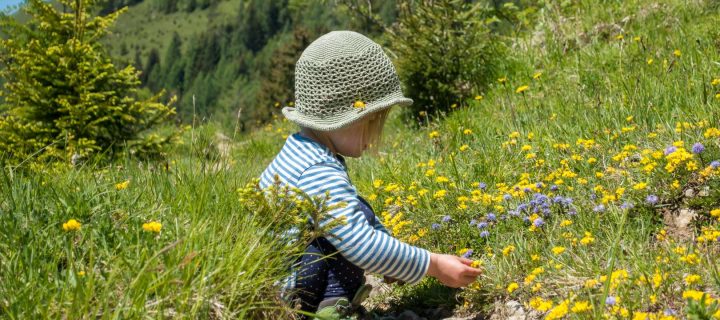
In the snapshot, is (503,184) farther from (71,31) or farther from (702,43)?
(71,31)

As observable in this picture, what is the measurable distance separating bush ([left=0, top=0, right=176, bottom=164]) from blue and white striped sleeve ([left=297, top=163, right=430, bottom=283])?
594 centimetres

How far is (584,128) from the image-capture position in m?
4.62

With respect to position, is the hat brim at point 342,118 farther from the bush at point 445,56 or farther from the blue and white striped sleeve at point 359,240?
the bush at point 445,56

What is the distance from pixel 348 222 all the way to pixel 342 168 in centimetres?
38

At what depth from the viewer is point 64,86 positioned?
29.4ft

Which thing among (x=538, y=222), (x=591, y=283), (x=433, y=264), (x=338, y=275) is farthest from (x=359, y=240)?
(x=591, y=283)

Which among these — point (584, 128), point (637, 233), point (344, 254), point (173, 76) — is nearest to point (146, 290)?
point (344, 254)

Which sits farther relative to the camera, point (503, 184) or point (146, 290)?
point (503, 184)

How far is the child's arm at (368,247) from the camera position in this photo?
309 centimetres

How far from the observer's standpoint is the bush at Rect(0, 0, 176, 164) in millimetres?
8727

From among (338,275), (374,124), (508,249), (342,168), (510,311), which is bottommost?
(510,311)

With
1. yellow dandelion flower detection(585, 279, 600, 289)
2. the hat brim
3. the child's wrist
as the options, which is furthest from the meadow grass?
yellow dandelion flower detection(585, 279, 600, 289)

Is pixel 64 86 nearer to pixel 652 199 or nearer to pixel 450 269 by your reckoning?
pixel 450 269

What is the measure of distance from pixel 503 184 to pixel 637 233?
0.99 m
